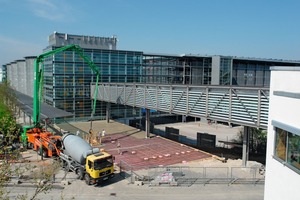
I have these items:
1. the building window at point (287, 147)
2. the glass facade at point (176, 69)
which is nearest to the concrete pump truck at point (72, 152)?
the building window at point (287, 147)

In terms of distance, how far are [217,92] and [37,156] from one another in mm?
19889

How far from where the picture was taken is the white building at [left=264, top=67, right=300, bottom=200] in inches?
323

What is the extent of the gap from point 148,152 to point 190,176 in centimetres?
829

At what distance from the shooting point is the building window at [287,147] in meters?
8.24

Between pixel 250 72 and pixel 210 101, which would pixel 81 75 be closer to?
pixel 210 101

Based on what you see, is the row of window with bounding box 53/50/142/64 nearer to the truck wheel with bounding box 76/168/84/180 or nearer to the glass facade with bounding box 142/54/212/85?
the glass facade with bounding box 142/54/212/85

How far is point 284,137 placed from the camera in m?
8.88

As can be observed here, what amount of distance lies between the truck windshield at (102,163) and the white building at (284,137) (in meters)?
13.6

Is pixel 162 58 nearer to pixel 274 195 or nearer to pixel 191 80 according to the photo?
pixel 191 80

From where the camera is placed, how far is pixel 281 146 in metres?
9.12

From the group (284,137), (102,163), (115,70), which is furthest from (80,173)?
(115,70)

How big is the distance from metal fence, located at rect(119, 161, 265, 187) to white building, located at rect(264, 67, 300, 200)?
12288mm

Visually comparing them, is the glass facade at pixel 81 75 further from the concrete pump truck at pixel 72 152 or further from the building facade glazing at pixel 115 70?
the concrete pump truck at pixel 72 152

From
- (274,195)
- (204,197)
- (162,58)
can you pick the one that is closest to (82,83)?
(162,58)
